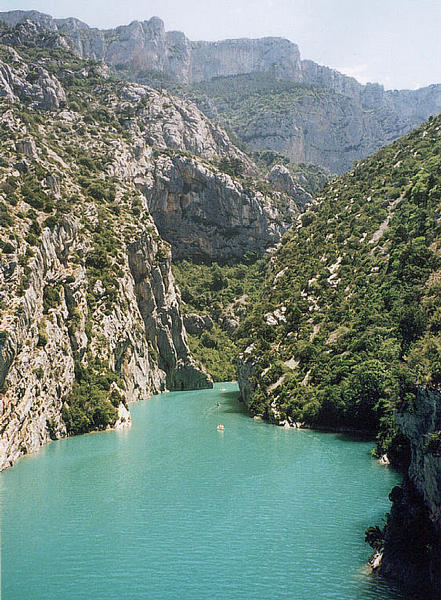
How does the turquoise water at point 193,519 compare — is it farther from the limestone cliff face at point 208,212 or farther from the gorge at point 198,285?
the limestone cliff face at point 208,212

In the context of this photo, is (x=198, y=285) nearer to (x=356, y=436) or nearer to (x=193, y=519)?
(x=356, y=436)

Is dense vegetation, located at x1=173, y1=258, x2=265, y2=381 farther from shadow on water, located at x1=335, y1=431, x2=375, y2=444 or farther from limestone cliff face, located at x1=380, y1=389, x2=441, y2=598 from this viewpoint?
limestone cliff face, located at x1=380, y1=389, x2=441, y2=598

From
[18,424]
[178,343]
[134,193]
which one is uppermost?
[134,193]

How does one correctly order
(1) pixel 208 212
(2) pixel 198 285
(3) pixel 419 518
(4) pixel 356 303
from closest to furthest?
(3) pixel 419 518
(4) pixel 356 303
(2) pixel 198 285
(1) pixel 208 212

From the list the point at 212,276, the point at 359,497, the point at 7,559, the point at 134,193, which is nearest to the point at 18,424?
the point at 7,559

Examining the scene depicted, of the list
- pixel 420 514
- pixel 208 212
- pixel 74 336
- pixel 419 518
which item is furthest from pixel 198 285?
pixel 419 518

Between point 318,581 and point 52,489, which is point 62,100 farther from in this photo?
point 318,581
